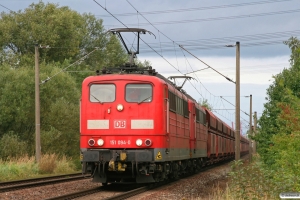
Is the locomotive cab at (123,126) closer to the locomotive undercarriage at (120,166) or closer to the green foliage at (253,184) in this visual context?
the locomotive undercarriage at (120,166)

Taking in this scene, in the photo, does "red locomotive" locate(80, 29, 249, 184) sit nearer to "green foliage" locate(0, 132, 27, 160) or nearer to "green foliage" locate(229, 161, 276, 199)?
"green foliage" locate(229, 161, 276, 199)

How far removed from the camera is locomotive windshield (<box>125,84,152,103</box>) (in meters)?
18.9

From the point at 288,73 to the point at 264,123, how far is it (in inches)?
134

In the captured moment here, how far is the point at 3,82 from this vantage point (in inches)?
1511

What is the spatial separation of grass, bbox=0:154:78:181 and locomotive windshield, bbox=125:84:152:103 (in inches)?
361

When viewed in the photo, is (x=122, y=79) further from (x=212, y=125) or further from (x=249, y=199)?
(x=212, y=125)

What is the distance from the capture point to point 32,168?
29.1m

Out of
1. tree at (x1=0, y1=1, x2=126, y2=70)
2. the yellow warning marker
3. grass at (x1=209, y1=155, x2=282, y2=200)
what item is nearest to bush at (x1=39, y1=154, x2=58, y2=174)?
the yellow warning marker

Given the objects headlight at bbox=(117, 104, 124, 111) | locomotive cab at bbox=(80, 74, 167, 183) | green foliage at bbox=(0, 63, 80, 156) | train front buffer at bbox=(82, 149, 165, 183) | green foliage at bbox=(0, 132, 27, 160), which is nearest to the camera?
train front buffer at bbox=(82, 149, 165, 183)

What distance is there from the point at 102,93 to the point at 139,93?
1144mm

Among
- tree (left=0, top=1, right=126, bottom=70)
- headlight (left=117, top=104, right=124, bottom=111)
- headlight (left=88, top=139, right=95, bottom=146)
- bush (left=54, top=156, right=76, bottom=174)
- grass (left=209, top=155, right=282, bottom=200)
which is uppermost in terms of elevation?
tree (left=0, top=1, right=126, bottom=70)

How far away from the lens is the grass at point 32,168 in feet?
87.6

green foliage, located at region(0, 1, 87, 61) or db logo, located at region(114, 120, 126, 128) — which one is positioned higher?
green foliage, located at region(0, 1, 87, 61)

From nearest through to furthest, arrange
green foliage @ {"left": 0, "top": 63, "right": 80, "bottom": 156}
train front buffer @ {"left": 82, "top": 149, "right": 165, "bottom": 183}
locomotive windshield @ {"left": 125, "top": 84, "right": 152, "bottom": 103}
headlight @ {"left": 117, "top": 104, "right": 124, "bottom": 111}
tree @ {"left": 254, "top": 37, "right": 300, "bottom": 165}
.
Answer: train front buffer @ {"left": 82, "top": 149, "right": 165, "bottom": 183}, headlight @ {"left": 117, "top": 104, "right": 124, "bottom": 111}, locomotive windshield @ {"left": 125, "top": 84, "right": 152, "bottom": 103}, tree @ {"left": 254, "top": 37, "right": 300, "bottom": 165}, green foliage @ {"left": 0, "top": 63, "right": 80, "bottom": 156}
